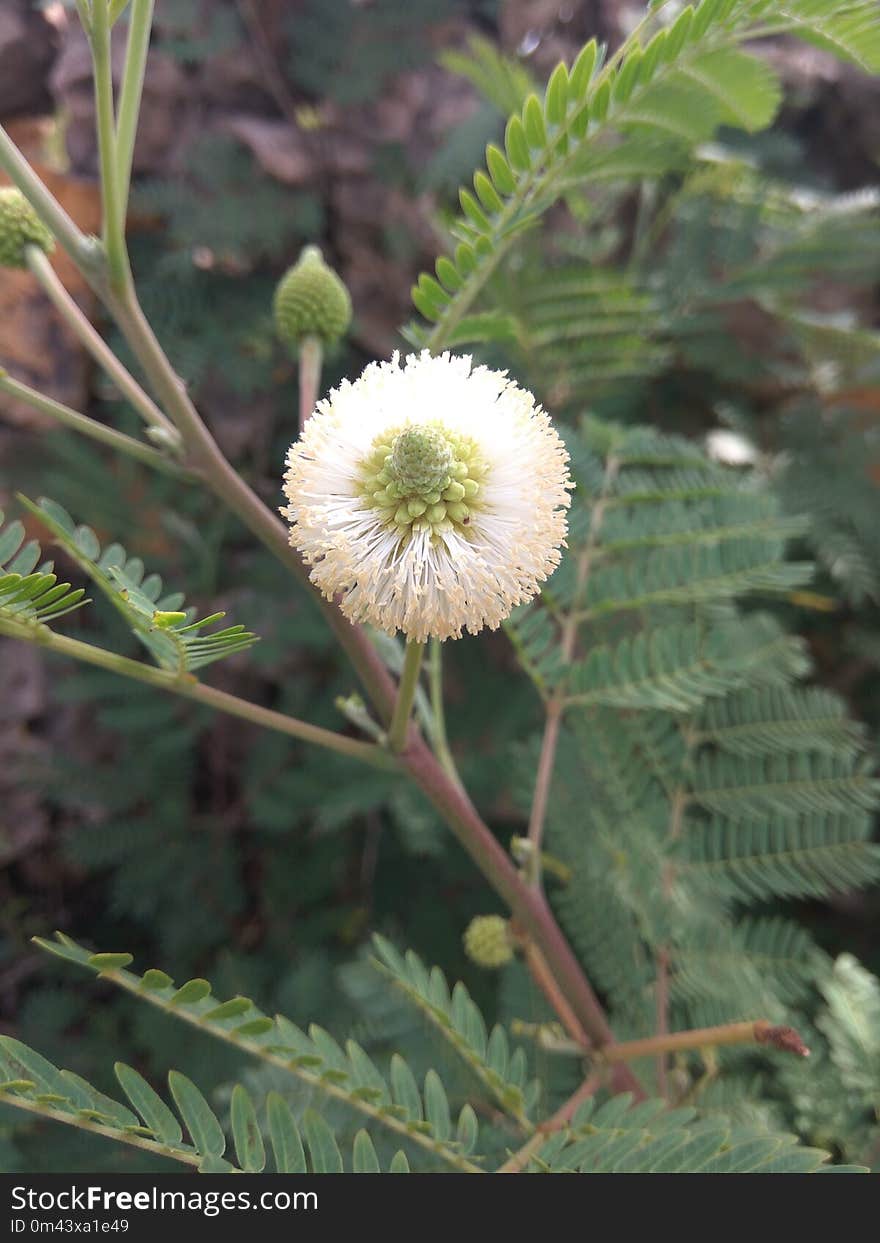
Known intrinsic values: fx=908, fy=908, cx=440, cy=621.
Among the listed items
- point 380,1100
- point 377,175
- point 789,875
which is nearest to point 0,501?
point 377,175

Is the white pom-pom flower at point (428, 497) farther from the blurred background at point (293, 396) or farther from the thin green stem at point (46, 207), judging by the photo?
the blurred background at point (293, 396)

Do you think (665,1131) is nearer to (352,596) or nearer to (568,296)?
(352,596)

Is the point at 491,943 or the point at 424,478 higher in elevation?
the point at 424,478

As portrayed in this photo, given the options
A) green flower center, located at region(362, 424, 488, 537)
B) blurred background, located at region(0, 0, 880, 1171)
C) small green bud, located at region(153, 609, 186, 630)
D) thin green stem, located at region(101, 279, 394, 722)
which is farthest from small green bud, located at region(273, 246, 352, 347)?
blurred background, located at region(0, 0, 880, 1171)

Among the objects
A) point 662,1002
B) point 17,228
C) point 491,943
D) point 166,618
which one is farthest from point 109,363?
point 662,1002

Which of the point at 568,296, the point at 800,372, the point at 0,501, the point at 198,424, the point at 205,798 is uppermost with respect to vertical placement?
the point at 800,372

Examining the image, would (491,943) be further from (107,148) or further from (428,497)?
(107,148)

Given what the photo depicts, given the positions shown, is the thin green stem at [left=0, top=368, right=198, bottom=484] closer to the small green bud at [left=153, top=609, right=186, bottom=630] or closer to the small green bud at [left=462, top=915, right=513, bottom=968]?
the small green bud at [left=153, top=609, right=186, bottom=630]

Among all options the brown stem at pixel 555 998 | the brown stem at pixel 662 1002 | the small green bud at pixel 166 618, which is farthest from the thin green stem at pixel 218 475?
the brown stem at pixel 662 1002
